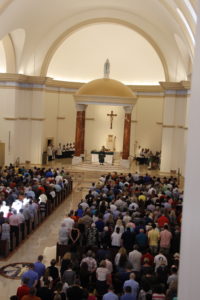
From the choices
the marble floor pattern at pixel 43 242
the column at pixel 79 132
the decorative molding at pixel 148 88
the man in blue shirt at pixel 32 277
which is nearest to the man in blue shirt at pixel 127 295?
the man in blue shirt at pixel 32 277

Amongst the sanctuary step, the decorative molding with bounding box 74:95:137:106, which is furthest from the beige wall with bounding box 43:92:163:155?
the decorative molding with bounding box 74:95:137:106

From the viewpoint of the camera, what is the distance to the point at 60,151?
1210 inches

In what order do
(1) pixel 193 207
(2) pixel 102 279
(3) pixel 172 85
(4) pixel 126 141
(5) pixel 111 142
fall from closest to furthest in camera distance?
(1) pixel 193 207 → (2) pixel 102 279 → (3) pixel 172 85 → (4) pixel 126 141 → (5) pixel 111 142

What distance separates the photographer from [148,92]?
29.8 meters

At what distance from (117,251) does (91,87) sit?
17.0 meters

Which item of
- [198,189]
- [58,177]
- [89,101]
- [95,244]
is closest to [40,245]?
[95,244]

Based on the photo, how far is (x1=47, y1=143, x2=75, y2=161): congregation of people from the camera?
29.8m

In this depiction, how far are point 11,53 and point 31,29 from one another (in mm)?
2049

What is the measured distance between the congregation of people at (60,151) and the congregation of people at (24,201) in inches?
356

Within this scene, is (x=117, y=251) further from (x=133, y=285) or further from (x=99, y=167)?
(x=99, y=167)

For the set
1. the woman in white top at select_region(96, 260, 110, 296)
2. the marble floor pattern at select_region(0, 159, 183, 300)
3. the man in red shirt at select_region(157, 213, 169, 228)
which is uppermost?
the man in red shirt at select_region(157, 213, 169, 228)

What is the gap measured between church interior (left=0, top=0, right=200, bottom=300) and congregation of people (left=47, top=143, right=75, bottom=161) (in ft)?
0.26

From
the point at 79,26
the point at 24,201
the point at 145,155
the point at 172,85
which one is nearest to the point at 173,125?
the point at 172,85

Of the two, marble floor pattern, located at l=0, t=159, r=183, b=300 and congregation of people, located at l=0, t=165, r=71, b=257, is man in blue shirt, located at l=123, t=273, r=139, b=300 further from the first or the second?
congregation of people, located at l=0, t=165, r=71, b=257
